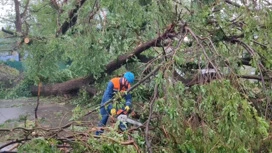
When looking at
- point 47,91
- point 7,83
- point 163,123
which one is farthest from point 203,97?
point 7,83

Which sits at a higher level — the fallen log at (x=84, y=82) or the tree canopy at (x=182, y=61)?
the tree canopy at (x=182, y=61)

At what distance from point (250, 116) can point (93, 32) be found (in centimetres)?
546

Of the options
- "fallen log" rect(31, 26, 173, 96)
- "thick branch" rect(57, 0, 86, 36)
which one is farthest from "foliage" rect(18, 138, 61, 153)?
"thick branch" rect(57, 0, 86, 36)

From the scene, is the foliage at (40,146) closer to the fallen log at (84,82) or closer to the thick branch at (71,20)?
the fallen log at (84,82)

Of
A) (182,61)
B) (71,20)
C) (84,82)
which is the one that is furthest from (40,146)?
(84,82)

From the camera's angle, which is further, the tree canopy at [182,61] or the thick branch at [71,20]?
the thick branch at [71,20]

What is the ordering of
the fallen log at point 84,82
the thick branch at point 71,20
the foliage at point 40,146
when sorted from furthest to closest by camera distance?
the thick branch at point 71,20
the fallen log at point 84,82
the foliage at point 40,146

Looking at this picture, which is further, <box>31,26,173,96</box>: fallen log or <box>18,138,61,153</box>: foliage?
<box>31,26,173,96</box>: fallen log

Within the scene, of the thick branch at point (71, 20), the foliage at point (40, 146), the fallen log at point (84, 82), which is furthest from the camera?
the thick branch at point (71, 20)

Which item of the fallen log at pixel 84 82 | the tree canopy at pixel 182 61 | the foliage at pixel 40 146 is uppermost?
the tree canopy at pixel 182 61

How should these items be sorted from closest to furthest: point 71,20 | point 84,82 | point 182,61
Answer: point 182,61 < point 71,20 < point 84,82

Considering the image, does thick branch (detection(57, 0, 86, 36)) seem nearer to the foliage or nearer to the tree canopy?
the tree canopy

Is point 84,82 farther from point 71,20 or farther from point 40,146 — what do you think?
point 40,146

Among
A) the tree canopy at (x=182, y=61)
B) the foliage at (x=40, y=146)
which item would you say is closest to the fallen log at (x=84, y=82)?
the tree canopy at (x=182, y=61)
